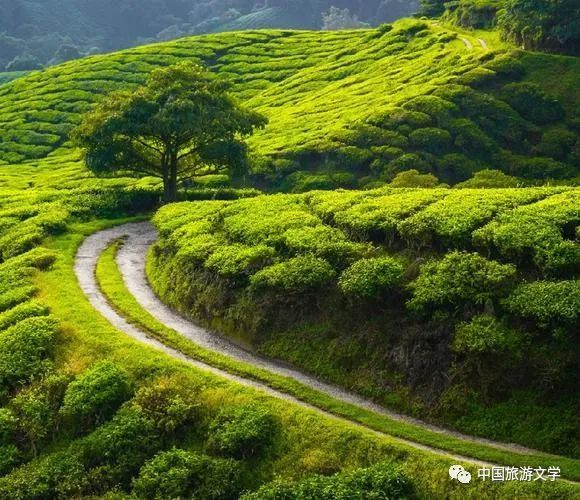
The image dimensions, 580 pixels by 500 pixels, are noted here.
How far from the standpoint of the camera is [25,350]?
29.5 metres

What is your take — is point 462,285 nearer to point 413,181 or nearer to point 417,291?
point 417,291

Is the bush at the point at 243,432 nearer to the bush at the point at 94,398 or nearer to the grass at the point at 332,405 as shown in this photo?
the grass at the point at 332,405

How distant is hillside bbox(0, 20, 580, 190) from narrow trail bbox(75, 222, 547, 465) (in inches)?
767

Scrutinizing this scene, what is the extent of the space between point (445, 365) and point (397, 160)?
37.7 meters

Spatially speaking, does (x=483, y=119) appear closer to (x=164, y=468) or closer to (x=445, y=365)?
(x=445, y=365)

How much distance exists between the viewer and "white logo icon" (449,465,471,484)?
64.0 feet

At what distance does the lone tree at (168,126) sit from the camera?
51.9m

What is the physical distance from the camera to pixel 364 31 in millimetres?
135750

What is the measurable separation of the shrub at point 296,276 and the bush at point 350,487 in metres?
9.97

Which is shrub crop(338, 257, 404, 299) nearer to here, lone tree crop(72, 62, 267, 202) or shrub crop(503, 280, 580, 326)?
shrub crop(503, 280, 580, 326)

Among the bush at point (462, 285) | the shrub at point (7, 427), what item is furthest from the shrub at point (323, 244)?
the shrub at point (7, 427)

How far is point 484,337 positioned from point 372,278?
17.8ft

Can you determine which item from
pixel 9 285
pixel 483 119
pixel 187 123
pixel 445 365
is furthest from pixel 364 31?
pixel 445 365

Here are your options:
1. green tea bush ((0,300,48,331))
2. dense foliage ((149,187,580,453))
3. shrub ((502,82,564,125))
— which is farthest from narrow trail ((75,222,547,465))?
shrub ((502,82,564,125))
